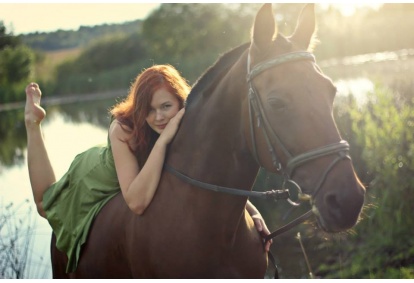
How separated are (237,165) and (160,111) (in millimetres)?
533

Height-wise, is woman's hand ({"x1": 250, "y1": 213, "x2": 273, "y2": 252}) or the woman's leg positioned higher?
the woman's leg

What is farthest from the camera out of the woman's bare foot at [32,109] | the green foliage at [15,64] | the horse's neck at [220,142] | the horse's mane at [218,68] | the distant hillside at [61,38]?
the green foliage at [15,64]

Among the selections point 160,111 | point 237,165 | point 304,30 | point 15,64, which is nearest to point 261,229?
point 237,165

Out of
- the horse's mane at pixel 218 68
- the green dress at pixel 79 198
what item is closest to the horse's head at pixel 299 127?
the horse's mane at pixel 218 68

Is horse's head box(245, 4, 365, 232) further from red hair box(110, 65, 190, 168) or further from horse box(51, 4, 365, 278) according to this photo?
red hair box(110, 65, 190, 168)

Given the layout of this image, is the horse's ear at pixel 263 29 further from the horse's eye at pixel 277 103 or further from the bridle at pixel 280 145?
the horse's eye at pixel 277 103

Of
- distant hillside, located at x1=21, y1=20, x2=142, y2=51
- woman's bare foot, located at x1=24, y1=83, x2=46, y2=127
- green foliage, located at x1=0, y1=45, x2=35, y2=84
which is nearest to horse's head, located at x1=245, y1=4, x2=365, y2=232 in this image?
woman's bare foot, located at x1=24, y1=83, x2=46, y2=127

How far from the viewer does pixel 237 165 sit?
220 centimetres

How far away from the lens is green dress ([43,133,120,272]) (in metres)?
2.68

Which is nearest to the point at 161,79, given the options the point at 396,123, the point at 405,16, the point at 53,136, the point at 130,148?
the point at 130,148

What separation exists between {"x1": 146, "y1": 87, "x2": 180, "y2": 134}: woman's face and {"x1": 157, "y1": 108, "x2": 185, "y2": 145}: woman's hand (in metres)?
0.10

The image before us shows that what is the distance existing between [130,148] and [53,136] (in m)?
5.40

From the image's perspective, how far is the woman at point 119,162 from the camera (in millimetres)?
2350

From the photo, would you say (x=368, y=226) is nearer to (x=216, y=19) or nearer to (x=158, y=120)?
(x=216, y=19)
